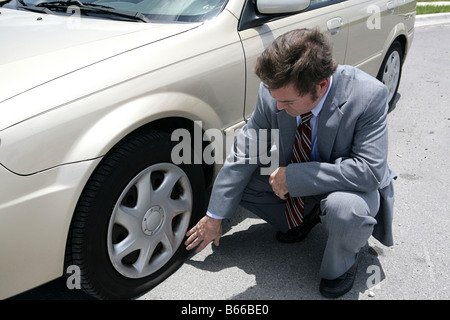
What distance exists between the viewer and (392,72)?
4.16 metres

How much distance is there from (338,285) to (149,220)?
91 cm

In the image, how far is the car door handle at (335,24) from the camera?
295cm

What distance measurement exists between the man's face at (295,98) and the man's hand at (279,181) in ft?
0.92

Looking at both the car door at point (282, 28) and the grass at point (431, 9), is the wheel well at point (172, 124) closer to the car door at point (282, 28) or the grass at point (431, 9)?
the car door at point (282, 28)

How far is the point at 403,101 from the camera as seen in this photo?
4652 mm

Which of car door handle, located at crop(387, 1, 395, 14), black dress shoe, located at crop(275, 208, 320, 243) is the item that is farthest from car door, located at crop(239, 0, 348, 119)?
car door handle, located at crop(387, 1, 395, 14)

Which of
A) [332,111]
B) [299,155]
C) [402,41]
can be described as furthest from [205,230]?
[402,41]

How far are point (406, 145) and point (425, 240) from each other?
1324 millimetres

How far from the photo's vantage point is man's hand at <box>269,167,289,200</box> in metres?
2.08

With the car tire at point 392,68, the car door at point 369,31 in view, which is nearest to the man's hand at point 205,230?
the car door at point 369,31

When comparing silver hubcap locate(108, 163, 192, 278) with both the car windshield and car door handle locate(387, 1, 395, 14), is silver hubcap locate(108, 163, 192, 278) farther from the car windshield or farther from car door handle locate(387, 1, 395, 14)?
car door handle locate(387, 1, 395, 14)

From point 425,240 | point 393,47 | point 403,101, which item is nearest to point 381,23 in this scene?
point 393,47

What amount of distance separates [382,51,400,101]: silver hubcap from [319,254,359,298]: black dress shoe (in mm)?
2332

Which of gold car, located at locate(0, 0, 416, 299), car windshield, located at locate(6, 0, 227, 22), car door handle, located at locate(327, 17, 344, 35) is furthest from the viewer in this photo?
car door handle, located at locate(327, 17, 344, 35)
